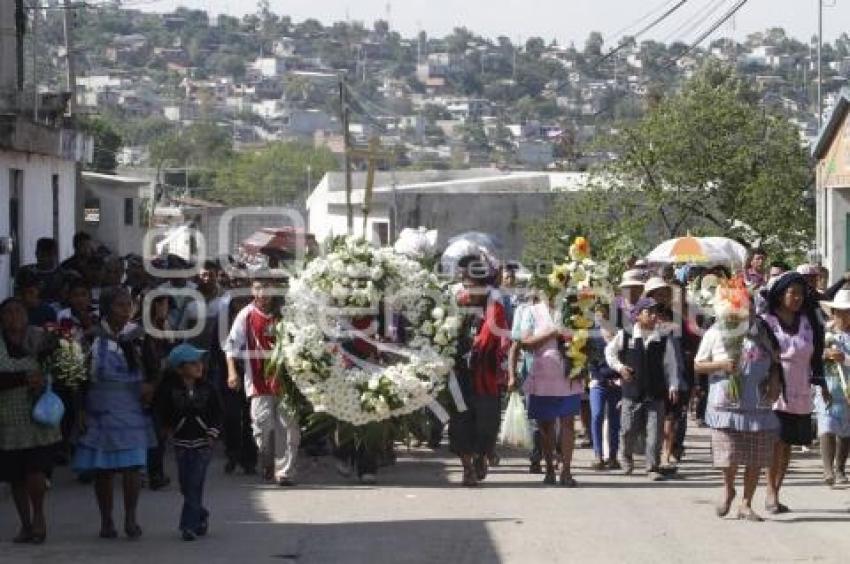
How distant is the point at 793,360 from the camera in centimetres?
1502

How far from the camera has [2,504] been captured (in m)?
15.4

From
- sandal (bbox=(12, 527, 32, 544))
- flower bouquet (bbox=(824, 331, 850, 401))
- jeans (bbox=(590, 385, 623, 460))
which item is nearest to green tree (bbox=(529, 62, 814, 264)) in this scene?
jeans (bbox=(590, 385, 623, 460))

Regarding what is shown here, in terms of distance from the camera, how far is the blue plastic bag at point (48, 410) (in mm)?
13273

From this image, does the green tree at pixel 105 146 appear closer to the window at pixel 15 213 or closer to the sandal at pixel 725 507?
→ the window at pixel 15 213

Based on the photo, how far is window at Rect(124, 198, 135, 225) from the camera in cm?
6381

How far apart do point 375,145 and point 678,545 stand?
129 ft

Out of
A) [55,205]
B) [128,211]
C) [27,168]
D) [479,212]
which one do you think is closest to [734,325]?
[27,168]

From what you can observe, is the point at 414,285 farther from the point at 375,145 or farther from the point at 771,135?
the point at 375,145

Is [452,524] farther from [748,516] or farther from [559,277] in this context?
[559,277]

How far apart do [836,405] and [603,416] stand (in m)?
2.64

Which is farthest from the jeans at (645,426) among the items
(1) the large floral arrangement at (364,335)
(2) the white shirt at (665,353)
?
(1) the large floral arrangement at (364,335)

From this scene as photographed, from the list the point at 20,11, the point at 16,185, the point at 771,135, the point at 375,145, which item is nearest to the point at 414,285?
the point at 16,185

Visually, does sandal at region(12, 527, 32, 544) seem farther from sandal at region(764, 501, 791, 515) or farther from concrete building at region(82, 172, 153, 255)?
concrete building at region(82, 172, 153, 255)

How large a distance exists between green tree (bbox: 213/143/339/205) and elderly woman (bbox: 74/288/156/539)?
102308 mm
